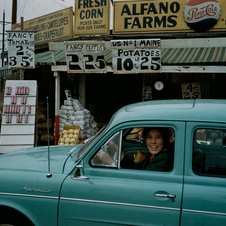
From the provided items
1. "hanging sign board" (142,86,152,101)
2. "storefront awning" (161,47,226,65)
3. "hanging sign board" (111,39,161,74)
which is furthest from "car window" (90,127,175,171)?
"hanging sign board" (142,86,152,101)

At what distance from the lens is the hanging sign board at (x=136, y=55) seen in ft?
25.6

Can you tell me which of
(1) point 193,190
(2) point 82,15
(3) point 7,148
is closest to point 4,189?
(1) point 193,190

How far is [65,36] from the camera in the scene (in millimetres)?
11594

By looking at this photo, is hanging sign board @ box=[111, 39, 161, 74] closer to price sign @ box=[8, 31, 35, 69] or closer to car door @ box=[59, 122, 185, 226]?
price sign @ box=[8, 31, 35, 69]

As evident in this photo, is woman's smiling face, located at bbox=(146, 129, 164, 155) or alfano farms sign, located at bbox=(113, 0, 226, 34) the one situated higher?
alfano farms sign, located at bbox=(113, 0, 226, 34)

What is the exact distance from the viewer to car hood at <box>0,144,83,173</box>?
11.0 ft

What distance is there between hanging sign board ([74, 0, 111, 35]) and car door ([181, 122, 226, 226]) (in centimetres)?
838

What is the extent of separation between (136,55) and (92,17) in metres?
3.58

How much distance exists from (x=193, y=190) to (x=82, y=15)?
366 inches

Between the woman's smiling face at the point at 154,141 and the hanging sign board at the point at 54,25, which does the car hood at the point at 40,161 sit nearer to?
the woman's smiling face at the point at 154,141

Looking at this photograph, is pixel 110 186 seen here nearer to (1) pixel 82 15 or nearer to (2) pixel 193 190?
(2) pixel 193 190

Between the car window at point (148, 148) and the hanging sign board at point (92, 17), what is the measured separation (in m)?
8.12

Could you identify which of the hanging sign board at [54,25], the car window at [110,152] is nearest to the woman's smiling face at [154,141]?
the car window at [110,152]

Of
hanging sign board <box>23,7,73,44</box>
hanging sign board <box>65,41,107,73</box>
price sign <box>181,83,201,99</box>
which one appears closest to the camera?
hanging sign board <box>65,41,107,73</box>
